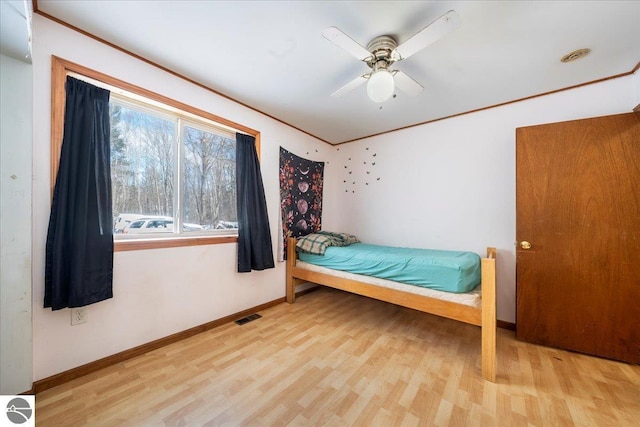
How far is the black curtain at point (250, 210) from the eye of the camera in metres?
2.44

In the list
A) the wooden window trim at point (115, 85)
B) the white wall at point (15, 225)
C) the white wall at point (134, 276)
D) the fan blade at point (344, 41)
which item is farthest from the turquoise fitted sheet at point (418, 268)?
the white wall at point (15, 225)

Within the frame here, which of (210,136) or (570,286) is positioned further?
(210,136)

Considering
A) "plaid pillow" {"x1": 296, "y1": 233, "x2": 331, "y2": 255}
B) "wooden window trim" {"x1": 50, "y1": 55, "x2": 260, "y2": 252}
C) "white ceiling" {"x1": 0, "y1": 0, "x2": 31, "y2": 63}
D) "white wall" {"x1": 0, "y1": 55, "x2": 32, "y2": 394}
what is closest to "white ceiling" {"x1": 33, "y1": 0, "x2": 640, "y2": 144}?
"wooden window trim" {"x1": 50, "y1": 55, "x2": 260, "y2": 252}

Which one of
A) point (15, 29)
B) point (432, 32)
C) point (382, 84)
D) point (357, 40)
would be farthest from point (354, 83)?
point (15, 29)

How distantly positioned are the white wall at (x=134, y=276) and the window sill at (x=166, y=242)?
4 cm

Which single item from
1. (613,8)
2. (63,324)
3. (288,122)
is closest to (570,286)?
(613,8)

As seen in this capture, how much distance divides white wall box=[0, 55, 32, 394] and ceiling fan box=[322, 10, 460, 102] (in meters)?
1.76

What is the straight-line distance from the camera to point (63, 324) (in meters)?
1.50

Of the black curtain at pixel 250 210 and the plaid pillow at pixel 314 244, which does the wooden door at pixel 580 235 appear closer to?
the plaid pillow at pixel 314 244

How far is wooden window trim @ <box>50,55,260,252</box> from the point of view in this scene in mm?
1458

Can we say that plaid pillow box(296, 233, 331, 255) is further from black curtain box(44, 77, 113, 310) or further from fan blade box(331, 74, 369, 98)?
black curtain box(44, 77, 113, 310)

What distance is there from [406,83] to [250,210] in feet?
6.13

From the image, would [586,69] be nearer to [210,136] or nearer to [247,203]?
[247,203]

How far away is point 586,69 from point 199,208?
3.56m
